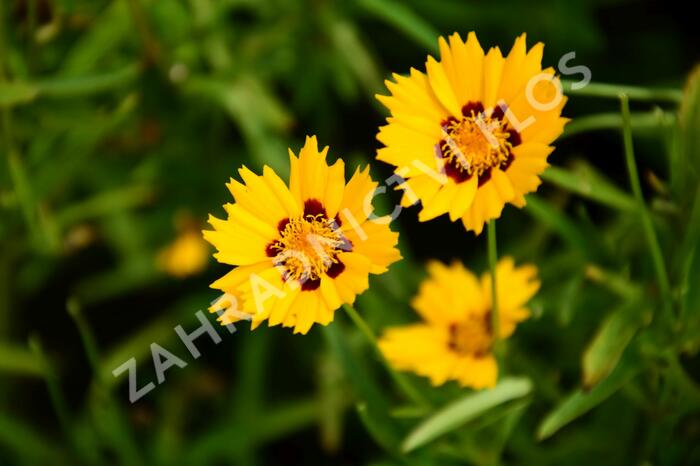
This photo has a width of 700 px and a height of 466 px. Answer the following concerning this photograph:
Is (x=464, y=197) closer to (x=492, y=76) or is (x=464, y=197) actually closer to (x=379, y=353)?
(x=492, y=76)

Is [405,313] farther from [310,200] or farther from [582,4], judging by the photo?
[582,4]

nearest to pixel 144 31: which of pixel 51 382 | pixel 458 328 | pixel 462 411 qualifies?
pixel 51 382

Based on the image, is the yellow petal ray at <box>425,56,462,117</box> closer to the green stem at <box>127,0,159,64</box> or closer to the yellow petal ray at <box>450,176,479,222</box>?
the yellow petal ray at <box>450,176,479,222</box>

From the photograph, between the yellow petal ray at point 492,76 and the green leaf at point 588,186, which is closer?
the yellow petal ray at point 492,76

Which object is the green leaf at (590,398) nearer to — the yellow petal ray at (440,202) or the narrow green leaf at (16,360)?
the yellow petal ray at (440,202)

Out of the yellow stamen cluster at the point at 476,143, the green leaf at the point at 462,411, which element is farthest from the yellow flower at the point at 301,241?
the green leaf at the point at 462,411

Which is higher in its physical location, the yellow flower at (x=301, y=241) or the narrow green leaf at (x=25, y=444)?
the narrow green leaf at (x=25, y=444)

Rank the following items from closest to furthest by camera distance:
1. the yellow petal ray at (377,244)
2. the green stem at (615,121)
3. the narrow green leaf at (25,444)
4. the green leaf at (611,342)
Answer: the yellow petal ray at (377,244), the green leaf at (611,342), the green stem at (615,121), the narrow green leaf at (25,444)
